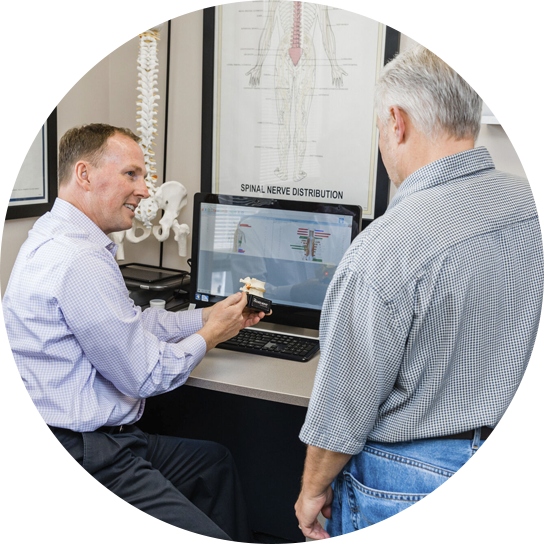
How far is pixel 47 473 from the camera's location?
3.98 feet

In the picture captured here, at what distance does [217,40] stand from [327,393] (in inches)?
64.1

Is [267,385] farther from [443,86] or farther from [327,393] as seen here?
[443,86]

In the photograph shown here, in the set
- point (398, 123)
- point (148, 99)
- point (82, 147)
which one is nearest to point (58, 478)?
point (82, 147)

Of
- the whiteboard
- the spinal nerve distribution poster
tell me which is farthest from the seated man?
the whiteboard

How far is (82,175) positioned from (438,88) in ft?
3.14

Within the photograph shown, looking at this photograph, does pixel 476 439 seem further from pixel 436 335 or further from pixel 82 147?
pixel 82 147

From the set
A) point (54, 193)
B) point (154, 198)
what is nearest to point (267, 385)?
point (154, 198)

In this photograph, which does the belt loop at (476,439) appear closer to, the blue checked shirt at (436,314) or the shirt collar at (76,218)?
the blue checked shirt at (436,314)

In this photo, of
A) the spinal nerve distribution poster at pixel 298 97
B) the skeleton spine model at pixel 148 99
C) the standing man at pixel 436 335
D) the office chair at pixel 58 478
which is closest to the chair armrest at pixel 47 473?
the office chair at pixel 58 478

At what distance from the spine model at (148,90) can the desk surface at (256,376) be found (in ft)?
2.33

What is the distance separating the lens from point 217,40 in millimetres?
2223

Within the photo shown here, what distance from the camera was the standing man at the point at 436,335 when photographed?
0.98m

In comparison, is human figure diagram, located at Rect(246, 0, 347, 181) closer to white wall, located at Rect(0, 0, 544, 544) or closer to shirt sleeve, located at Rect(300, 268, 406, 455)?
white wall, located at Rect(0, 0, 544, 544)

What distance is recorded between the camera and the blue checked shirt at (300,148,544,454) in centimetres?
97
